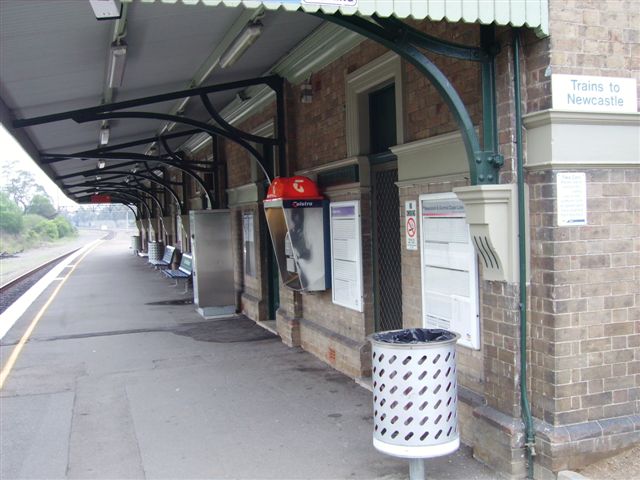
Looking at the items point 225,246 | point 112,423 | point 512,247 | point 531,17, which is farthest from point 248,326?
point 531,17

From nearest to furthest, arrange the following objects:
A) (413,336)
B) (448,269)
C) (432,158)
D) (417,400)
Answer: (417,400)
(413,336)
(448,269)
(432,158)

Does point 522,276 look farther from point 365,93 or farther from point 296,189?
point 296,189

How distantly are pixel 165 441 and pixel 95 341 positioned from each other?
5397 mm

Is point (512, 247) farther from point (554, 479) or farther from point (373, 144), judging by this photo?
point (373, 144)

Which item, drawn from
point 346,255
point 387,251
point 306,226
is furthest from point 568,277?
point 306,226

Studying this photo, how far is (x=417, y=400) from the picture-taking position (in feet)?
13.3

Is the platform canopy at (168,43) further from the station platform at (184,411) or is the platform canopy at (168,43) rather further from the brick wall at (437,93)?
the station platform at (184,411)

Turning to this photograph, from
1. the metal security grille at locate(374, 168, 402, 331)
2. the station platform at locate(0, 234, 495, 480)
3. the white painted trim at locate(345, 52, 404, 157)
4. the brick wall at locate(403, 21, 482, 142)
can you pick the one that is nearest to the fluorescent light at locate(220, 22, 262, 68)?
the white painted trim at locate(345, 52, 404, 157)

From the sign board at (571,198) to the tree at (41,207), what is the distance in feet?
382

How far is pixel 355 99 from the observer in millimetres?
7082

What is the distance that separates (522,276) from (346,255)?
3317 millimetres

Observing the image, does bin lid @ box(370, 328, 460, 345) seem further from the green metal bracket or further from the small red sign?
the small red sign

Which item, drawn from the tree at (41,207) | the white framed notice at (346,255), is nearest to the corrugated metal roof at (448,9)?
the white framed notice at (346,255)

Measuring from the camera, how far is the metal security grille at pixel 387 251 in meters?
6.63
